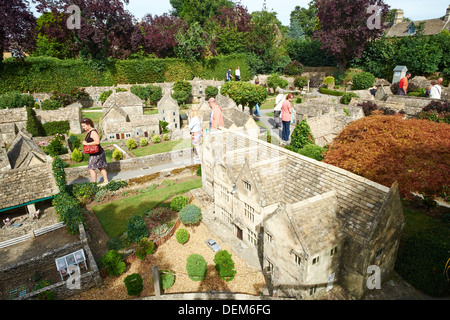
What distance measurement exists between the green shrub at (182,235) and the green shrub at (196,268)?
258 cm

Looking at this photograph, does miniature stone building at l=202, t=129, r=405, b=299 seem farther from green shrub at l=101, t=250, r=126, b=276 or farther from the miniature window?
green shrub at l=101, t=250, r=126, b=276

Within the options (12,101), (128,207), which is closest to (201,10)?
(12,101)

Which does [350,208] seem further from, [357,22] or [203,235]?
[357,22]

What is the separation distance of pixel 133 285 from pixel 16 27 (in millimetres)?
65556

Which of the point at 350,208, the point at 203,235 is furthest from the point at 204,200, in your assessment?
A: the point at 350,208

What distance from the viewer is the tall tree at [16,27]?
2119 inches

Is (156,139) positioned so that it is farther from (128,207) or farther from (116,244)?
(116,244)

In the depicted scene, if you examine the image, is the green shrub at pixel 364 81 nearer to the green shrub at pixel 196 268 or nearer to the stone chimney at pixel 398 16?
the stone chimney at pixel 398 16

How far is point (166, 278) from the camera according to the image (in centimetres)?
1442

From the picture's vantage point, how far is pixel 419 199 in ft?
70.2

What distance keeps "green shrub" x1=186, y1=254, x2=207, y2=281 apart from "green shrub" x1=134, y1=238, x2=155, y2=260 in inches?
115

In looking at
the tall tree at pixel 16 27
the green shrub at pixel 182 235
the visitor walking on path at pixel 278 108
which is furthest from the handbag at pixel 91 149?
the tall tree at pixel 16 27

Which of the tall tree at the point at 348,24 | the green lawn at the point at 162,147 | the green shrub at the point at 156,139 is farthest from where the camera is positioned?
the tall tree at the point at 348,24
